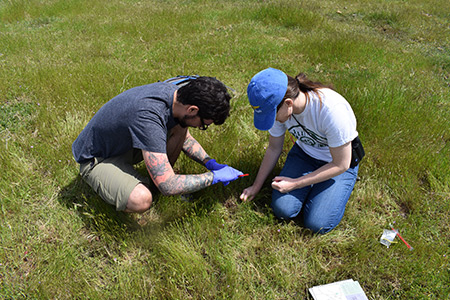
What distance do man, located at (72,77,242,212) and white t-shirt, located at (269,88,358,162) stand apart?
680mm

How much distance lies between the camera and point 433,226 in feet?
8.30

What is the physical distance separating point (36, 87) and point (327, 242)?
440 cm

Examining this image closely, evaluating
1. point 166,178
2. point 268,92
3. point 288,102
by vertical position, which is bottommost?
point 166,178

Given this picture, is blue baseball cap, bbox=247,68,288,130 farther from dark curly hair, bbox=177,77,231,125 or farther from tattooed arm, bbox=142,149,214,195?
tattooed arm, bbox=142,149,214,195

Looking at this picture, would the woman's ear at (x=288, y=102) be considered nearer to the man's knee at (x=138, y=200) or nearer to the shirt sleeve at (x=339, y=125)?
the shirt sleeve at (x=339, y=125)

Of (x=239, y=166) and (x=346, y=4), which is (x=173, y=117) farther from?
(x=346, y=4)

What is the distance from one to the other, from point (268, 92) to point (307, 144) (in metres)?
0.97

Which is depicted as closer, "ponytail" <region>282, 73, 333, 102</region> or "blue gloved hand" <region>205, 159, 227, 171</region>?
"ponytail" <region>282, 73, 333, 102</region>

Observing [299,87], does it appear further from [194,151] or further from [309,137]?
[194,151]

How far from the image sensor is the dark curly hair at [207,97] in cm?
216

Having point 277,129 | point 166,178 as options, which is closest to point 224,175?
point 166,178

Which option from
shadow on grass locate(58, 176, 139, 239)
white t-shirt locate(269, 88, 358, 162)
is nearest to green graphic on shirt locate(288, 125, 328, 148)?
white t-shirt locate(269, 88, 358, 162)

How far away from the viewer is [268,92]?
2041 mm

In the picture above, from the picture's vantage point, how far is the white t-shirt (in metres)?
2.19
